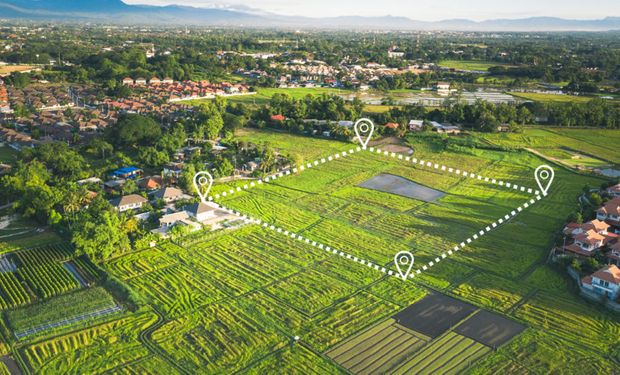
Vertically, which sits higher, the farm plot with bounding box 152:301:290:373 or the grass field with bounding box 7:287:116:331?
the farm plot with bounding box 152:301:290:373

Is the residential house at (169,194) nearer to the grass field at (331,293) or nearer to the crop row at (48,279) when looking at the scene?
the grass field at (331,293)

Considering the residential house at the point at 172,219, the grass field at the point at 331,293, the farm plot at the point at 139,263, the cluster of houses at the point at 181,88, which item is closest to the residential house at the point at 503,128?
the grass field at the point at 331,293

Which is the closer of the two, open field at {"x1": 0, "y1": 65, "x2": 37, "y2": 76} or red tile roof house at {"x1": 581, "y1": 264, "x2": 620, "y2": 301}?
red tile roof house at {"x1": 581, "y1": 264, "x2": 620, "y2": 301}

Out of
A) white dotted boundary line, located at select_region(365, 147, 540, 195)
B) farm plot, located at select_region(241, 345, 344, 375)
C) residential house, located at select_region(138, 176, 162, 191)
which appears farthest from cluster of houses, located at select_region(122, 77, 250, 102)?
farm plot, located at select_region(241, 345, 344, 375)

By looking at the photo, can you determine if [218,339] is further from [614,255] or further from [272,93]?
[272,93]

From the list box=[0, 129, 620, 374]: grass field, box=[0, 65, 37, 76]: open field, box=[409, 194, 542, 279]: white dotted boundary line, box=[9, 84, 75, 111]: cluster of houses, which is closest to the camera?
box=[0, 129, 620, 374]: grass field

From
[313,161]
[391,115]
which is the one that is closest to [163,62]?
[391,115]

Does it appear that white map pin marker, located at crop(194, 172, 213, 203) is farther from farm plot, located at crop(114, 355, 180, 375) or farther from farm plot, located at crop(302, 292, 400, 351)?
farm plot, located at crop(114, 355, 180, 375)
